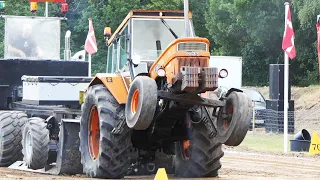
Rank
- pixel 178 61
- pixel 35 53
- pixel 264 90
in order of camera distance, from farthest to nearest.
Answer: pixel 264 90
pixel 35 53
pixel 178 61

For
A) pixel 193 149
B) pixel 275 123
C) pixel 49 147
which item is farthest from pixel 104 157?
pixel 275 123

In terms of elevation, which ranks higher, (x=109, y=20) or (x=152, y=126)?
(x=109, y=20)

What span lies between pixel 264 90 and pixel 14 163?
36.0 m

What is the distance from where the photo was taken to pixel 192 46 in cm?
1369

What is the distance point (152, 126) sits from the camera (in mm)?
14805

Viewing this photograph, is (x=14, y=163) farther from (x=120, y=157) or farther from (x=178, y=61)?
(x=178, y=61)

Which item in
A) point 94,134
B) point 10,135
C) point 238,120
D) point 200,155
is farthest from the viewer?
point 10,135

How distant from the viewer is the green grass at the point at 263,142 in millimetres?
27125

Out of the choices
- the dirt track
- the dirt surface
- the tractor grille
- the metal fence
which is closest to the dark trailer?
the dirt track

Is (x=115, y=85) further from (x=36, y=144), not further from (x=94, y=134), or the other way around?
(x=36, y=144)

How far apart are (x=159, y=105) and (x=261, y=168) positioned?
5.15 m

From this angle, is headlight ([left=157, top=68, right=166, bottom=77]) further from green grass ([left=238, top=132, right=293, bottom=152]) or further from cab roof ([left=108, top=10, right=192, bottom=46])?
green grass ([left=238, top=132, right=293, bottom=152])

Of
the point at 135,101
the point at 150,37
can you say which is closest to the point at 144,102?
the point at 135,101

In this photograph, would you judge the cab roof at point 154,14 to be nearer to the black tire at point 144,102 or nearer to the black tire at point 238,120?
the black tire at point 144,102
